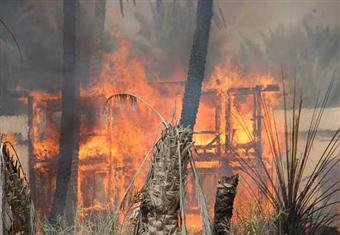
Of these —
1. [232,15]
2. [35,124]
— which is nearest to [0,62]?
[35,124]

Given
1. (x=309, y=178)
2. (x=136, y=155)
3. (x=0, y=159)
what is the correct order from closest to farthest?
(x=0, y=159)
(x=309, y=178)
(x=136, y=155)

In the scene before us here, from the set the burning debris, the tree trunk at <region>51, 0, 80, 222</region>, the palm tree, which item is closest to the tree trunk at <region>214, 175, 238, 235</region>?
the palm tree

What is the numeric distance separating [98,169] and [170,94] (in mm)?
1123

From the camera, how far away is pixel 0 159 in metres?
2.81

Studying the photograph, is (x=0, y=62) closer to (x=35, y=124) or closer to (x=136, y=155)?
(x=35, y=124)

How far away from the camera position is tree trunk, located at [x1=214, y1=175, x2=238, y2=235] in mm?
3713

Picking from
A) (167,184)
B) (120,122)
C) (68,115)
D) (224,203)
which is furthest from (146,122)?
(167,184)

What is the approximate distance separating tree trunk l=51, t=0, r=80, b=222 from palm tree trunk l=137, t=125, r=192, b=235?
304 centimetres

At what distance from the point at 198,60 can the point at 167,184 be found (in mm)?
2922

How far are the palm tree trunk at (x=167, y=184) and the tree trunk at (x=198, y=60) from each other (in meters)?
2.73

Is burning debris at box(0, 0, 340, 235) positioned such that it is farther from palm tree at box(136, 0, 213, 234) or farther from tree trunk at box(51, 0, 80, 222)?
palm tree at box(136, 0, 213, 234)

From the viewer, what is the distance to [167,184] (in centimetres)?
279

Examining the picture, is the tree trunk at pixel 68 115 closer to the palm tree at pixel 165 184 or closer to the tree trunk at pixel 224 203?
the tree trunk at pixel 224 203

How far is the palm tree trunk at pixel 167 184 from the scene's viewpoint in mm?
2777
